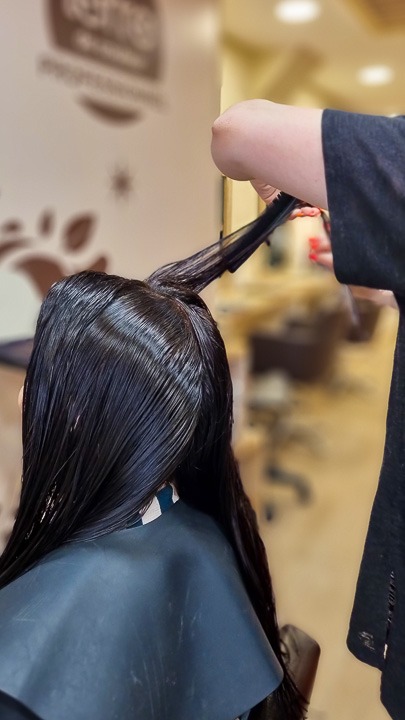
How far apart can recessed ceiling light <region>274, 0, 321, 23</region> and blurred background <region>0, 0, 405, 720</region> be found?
1 centimetres

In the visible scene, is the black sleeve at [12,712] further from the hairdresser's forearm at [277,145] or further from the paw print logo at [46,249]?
the paw print logo at [46,249]

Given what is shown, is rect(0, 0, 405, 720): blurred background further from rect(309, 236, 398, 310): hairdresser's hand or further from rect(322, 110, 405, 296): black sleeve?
rect(322, 110, 405, 296): black sleeve

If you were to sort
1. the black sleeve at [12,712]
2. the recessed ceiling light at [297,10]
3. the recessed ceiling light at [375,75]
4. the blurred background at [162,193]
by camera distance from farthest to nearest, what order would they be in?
the recessed ceiling light at [375,75], the recessed ceiling light at [297,10], the blurred background at [162,193], the black sleeve at [12,712]

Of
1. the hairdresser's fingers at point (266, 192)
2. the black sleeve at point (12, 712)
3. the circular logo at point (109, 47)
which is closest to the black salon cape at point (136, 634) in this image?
the black sleeve at point (12, 712)

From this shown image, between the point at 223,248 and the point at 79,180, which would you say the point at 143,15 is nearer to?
the point at 79,180

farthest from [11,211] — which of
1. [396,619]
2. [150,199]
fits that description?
[396,619]

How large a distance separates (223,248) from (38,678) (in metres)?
0.55

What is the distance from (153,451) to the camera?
0.71m

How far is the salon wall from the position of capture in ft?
5.36

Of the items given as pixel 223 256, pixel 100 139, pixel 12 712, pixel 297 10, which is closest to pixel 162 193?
pixel 100 139

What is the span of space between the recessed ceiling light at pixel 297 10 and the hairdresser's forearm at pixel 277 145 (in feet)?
10.7

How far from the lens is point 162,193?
2.15 metres

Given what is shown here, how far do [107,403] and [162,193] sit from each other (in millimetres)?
1570

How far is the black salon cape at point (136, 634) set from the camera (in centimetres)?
64
